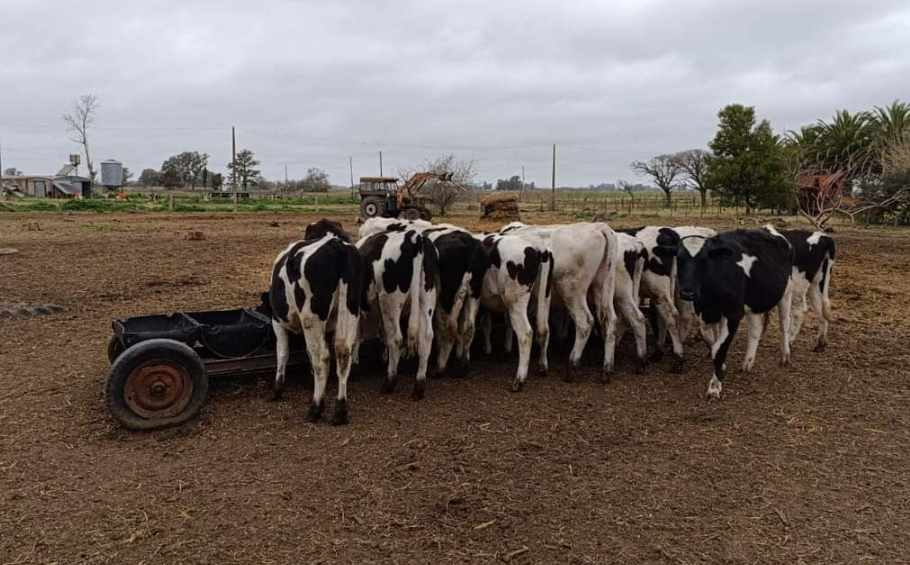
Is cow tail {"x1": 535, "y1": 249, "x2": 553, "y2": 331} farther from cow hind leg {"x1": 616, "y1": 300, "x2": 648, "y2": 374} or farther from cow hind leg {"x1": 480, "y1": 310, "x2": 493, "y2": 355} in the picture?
cow hind leg {"x1": 616, "y1": 300, "x2": 648, "y2": 374}

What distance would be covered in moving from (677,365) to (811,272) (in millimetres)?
2498

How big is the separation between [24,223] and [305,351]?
26045mm

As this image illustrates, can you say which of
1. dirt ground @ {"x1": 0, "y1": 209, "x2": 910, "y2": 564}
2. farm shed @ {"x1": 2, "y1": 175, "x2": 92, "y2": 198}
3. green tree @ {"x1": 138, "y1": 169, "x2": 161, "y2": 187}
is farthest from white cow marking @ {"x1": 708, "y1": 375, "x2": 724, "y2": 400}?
green tree @ {"x1": 138, "y1": 169, "x2": 161, "y2": 187}

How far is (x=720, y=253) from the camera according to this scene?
6.95m

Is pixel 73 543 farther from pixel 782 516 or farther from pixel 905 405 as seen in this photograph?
pixel 905 405

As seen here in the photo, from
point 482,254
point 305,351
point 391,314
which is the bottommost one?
point 305,351

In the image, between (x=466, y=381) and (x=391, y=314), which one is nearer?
(x=391, y=314)

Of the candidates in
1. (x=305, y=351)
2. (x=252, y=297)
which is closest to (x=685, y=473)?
(x=305, y=351)

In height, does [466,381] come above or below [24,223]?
below

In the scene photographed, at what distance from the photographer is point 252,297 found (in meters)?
11.3

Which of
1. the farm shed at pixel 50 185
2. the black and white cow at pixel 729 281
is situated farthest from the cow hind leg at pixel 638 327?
the farm shed at pixel 50 185

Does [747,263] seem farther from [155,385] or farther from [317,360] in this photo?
[155,385]

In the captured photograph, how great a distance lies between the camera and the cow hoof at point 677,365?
774 centimetres

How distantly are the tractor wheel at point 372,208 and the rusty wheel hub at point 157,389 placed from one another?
26927 mm
